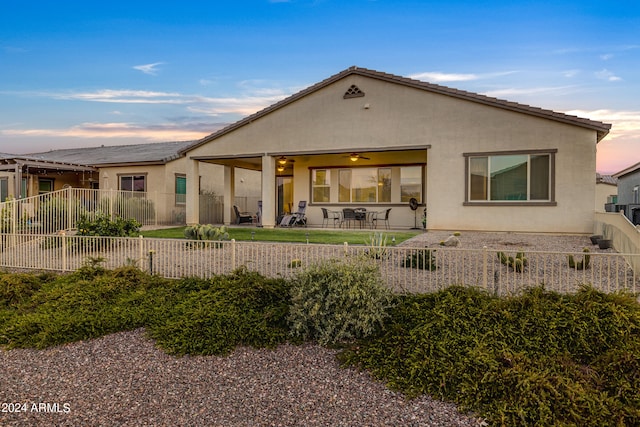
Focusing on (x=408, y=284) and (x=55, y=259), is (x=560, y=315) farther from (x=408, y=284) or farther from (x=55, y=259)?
(x=55, y=259)

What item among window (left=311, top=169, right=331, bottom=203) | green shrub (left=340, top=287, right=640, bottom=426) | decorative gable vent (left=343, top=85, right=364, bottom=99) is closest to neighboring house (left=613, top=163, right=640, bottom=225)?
decorative gable vent (left=343, top=85, right=364, bottom=99)

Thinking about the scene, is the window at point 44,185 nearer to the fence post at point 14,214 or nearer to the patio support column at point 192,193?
the patio support column at point 192,193

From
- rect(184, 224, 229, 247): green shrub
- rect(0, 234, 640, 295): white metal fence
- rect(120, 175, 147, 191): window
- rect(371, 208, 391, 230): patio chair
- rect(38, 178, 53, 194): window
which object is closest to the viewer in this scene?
rect(0, 234, 640, 295): white metal fence

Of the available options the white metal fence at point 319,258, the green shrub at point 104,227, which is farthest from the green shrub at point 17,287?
the green shrub at point 104,227

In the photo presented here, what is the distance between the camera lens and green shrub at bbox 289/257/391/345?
17.5 feet

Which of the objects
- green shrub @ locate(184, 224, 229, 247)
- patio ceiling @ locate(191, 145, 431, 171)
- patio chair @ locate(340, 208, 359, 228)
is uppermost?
patio ceiling @ locate(191, 145, 431, 171)

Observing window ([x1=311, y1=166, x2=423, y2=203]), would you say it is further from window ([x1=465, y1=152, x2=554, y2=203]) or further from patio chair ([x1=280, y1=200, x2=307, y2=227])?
window ([x1=465, y1=152, x2=554, y2=203])

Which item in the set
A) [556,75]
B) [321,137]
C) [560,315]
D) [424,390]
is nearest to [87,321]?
[424,390]

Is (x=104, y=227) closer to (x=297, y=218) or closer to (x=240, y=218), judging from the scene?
(x=297, y=218)

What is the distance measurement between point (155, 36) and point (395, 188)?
1090 cm

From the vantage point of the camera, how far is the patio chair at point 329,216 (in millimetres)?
18209

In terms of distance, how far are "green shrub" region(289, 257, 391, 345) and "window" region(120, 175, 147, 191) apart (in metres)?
17.1

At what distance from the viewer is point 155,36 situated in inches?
562

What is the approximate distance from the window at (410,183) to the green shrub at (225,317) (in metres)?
12.1
